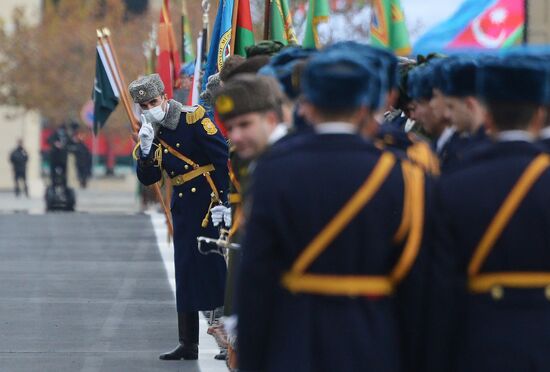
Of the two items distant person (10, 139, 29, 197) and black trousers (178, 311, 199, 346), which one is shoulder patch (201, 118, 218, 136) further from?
distant person (10, 139, 29, 197)

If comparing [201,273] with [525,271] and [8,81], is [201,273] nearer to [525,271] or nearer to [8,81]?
[525,271]

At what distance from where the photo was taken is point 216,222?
10719mm

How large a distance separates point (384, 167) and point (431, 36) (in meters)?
20.5

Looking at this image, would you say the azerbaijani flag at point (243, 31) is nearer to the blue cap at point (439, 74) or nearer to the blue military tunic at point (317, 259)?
the blue cap at point (439, 74)

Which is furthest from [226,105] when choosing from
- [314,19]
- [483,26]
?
[483,26]

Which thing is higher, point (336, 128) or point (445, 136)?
point (336, 128)

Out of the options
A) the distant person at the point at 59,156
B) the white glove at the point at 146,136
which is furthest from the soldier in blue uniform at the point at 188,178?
the distant person at the point at 59,156

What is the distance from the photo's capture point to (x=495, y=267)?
554 cm

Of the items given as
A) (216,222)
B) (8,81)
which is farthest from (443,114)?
(8,81)

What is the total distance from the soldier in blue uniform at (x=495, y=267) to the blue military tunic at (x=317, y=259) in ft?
0.55

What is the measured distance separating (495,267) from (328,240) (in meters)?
0.58

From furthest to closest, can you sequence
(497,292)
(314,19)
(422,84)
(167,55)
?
1. (167,55)
2. (314,19)
3. (422,84)
4. (497,292)

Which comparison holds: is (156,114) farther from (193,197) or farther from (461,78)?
(461,78)

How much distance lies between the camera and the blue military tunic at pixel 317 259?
5.36 metres
